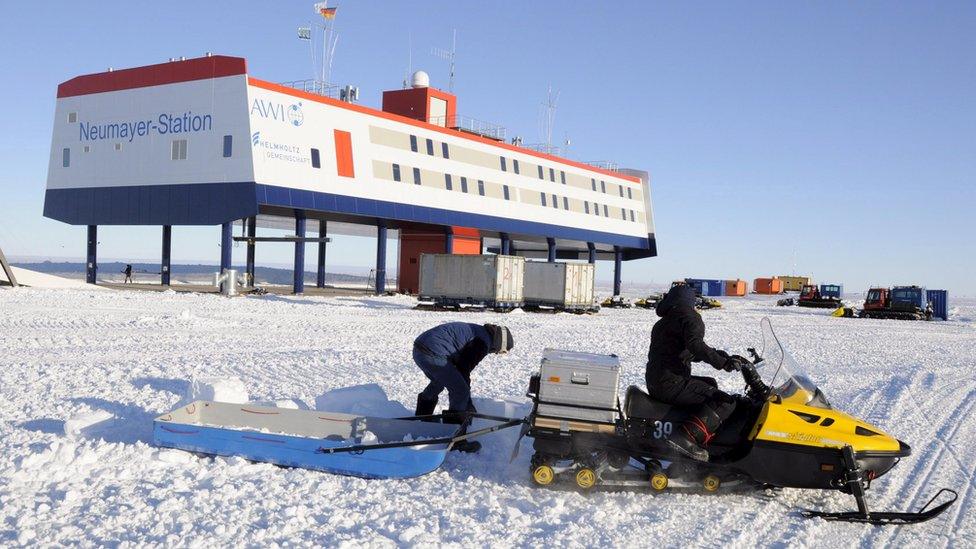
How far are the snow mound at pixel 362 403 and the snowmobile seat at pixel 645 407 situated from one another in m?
2.96

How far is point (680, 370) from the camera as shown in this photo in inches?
270

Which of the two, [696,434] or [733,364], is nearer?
[733,364]

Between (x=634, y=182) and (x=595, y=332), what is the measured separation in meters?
32.1

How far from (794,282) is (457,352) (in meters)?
71.0

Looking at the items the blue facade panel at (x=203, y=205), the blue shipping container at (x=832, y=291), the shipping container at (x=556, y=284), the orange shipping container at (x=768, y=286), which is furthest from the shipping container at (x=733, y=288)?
the shipping container at (x=556, y=284)

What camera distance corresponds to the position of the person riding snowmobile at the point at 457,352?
25.4 ft

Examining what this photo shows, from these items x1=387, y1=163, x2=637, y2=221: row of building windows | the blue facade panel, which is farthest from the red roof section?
x1=387, y1=163, x2=637, y2=221: row of building windows

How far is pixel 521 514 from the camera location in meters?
6.12

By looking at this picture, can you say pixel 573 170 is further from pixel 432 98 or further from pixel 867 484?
pixel 867 484

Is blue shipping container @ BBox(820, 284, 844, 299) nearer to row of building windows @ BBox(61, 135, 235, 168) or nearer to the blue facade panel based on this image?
the blue facade panel

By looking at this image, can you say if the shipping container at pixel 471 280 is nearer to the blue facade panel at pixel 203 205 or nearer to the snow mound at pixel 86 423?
the blue facade panel at pixel 203 205

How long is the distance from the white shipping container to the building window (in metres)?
28.4

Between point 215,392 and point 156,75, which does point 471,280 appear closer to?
point 156,75

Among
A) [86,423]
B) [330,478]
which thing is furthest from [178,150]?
[330,478]
